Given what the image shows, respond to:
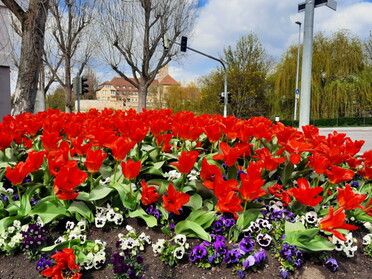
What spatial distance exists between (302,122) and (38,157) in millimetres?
4358

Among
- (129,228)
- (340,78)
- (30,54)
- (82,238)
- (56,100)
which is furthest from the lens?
(56,100)

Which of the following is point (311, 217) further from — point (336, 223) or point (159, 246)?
point (159, 246)

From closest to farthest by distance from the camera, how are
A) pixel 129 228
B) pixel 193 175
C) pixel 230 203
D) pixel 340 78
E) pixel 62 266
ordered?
pixel 62 266, pixel 230 203, pixel 129 228, pixel 193 175, pixel 340 78

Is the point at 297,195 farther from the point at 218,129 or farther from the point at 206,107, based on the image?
the point at 206,107

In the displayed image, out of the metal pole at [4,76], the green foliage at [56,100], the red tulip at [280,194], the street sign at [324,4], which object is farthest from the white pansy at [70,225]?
the green foliage at [56,100]

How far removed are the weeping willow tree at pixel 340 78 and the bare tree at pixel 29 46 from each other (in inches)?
932

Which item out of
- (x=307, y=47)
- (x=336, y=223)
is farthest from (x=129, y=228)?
(x=307, y=47)

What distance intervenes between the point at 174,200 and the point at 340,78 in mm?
27476

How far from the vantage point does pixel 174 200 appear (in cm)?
140

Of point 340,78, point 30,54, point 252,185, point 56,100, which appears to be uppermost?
point 340,78

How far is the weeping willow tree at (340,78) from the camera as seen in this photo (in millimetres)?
24312

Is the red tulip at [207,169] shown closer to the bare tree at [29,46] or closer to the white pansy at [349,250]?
the white pansy at [349,250]

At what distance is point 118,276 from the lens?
4.42ft

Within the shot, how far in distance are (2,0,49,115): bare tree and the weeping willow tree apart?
2368cm
